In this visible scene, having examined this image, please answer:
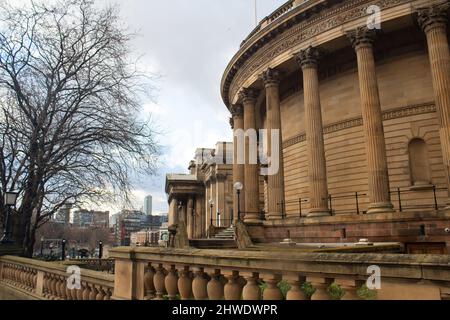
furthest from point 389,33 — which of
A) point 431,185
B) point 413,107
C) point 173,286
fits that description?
point 173,286

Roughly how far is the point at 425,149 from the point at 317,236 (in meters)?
8.30

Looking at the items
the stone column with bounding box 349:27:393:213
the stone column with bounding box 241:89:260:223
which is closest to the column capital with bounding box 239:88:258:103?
the stone column with bounding box 241:89:260:223

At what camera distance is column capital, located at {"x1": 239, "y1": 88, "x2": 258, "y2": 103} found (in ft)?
102

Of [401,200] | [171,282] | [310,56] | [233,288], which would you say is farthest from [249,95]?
[233,288]

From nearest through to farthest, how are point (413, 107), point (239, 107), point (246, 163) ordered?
point (413, 107)
point (246, 163)
point (239, 107)

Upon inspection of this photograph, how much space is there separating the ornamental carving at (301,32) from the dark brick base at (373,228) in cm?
1153

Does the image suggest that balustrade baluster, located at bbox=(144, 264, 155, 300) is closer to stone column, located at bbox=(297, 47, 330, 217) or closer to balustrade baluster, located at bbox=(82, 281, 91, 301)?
balustrade baluster, located at bbox=(82, 281, 91, 301)

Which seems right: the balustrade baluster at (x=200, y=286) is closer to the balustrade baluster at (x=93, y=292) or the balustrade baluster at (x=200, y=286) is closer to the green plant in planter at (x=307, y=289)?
the green plant in planter at (x=307, y=289)

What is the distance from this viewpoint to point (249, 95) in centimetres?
3120

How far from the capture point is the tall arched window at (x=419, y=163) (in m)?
22.4

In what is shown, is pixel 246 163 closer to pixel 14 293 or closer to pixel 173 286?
pixel 14 293

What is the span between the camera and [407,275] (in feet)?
11.7
